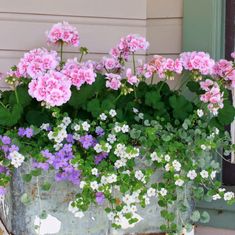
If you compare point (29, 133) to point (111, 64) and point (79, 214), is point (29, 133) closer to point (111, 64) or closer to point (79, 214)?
point (79, 214)

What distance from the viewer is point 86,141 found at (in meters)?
1.79

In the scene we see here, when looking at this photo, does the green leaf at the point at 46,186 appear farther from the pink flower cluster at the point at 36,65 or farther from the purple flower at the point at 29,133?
the pink flower cluster at the point at 36,65

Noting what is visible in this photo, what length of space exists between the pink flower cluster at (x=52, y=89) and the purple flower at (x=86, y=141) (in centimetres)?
14

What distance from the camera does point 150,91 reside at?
2.03 m

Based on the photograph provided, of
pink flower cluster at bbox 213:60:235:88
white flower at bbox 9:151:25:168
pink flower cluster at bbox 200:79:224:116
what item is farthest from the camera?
pink flower cluster at bbox 213:60:235:88

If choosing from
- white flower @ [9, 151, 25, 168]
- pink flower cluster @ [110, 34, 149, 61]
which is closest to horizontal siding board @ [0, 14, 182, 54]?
pink flower cluster @ [110, 34, 149, 61]

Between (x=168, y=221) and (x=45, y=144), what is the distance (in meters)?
0.49

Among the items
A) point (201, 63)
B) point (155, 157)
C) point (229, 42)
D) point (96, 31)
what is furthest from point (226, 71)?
point (96, 31)

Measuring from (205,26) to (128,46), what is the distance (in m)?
0.36

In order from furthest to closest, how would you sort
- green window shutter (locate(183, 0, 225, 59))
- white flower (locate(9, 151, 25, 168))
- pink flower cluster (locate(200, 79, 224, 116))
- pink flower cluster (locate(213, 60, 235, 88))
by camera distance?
green window shutter (locate(183, 0, 225, 59)) → pink flower cluster (locate(213, 60, 235, 88)) → pink flower cluster (locate(200, 79, 224, 116)) → white flower (locate(9, 151, 25, 168))

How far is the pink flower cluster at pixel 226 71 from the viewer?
2.08m

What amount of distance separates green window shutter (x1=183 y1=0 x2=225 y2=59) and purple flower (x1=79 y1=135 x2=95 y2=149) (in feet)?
2.33

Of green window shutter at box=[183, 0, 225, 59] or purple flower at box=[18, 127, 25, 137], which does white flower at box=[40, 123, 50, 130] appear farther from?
green window shutter at box=[183, 0, 225, 59]

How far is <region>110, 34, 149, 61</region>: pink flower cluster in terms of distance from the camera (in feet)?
6.93
